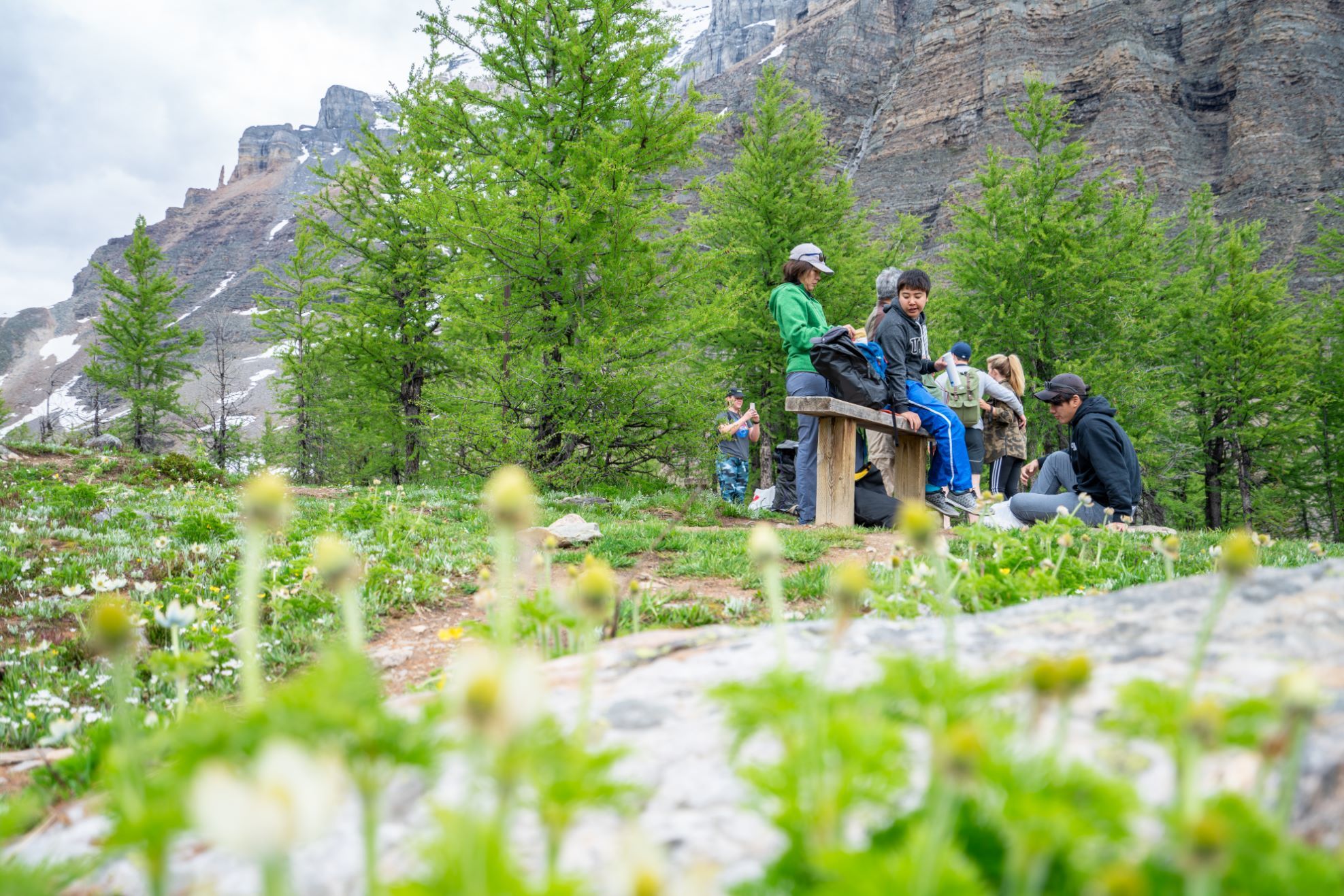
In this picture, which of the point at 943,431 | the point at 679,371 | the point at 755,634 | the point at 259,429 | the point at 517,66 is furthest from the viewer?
the point at 259,429

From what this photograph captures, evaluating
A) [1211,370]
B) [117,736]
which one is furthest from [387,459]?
[1211,370]


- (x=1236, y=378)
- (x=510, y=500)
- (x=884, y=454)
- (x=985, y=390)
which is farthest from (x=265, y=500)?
(x=1236, y=378)

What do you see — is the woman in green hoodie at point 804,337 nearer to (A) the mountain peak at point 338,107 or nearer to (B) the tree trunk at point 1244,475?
(B) the tree trunk at point 1244,475

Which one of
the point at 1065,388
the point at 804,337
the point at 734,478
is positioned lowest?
the point at 734,478

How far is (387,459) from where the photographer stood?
2023cm

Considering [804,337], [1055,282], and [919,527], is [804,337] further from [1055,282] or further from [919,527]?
[1055,282]

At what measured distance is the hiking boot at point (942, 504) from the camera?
293 inches

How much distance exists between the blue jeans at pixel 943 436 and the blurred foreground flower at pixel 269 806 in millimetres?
7493

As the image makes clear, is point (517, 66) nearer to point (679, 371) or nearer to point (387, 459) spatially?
point (679, 371)

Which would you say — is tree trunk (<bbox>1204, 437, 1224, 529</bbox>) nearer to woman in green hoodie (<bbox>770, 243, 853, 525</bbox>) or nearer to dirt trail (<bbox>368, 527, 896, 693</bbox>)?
woman in green hoodie (<bbox>770, 243, 853, 525</bbox>)

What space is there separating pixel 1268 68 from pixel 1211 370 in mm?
53170

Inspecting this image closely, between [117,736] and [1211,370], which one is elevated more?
[1211,370]

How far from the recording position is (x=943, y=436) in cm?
754

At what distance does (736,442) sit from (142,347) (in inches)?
1095
